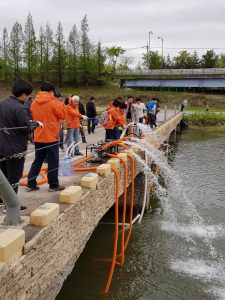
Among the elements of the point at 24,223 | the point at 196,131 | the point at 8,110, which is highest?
the point at 8,110

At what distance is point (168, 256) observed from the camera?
382 inches

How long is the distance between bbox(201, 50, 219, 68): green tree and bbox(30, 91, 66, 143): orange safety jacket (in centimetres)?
9099

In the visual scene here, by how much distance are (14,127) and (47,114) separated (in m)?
1.14

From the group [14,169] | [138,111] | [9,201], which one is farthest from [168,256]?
[138,111]

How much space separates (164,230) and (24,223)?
6.99 meters

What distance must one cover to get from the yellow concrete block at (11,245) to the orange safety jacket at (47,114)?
2.85m

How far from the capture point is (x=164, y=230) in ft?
37.4

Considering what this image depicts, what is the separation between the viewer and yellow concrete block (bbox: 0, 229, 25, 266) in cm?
399

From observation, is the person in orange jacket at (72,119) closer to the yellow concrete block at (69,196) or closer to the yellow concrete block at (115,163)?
the yellow concrete block at (115,163)

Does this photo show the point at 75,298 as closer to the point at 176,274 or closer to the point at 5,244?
the point at 176,274

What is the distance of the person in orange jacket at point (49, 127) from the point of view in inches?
272

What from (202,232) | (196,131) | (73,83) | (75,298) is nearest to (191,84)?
(73,83)

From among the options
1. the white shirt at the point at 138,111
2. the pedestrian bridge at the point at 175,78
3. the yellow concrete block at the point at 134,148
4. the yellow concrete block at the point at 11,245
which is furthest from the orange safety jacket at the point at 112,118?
the pedestrian bridge at the point at 175,78

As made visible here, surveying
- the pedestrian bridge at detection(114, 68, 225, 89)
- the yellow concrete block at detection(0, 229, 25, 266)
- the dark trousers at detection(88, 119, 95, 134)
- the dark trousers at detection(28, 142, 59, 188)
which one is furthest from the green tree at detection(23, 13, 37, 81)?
the yellow concrete block at detection(0, 229, 25, 266)
